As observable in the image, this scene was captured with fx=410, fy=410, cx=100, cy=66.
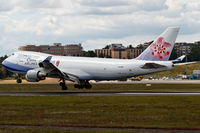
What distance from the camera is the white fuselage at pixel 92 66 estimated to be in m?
56.1

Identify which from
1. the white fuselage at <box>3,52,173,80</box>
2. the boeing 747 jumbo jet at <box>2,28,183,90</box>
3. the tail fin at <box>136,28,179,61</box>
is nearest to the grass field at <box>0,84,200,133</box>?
the boeing 747 jumbo jet at <box>2,28,183,90</box>

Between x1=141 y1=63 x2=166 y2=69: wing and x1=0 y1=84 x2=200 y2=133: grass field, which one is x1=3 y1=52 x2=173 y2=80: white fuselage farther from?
x1=0 y1=84 x2=200 y2=133: grass field

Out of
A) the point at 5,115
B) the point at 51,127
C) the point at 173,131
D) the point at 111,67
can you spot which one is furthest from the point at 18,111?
the point at 111,67

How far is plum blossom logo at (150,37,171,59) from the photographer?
55.8 metres

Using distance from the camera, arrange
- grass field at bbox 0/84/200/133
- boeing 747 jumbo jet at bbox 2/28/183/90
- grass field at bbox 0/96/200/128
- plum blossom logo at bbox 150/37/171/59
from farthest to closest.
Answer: plum blossom logo at bbox 150/37/171/59 < boeing 747 jumbo jet at bbox 2/28/183/90 < grass field at bbox 0/96/200/128 < grass field at bbox 0/84/200/133

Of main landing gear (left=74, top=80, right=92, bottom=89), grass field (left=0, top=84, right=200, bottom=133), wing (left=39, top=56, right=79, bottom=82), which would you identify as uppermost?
wing (left=39, top=56, right=79, bottom=82)

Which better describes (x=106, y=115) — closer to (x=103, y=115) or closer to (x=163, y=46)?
(x=103, y=115)

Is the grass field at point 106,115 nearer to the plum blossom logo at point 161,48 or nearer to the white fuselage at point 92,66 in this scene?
the white fuselage at point 92,66

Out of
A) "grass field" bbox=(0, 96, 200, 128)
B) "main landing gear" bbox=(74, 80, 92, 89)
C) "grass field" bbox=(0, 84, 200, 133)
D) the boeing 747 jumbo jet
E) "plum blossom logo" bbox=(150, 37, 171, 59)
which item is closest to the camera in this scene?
"grass field" bbox=(0, 84, 200, 133)

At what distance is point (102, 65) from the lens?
190 feet

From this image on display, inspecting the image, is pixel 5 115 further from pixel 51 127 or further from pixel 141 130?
pixel 141 130

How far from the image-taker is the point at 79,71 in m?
59.5

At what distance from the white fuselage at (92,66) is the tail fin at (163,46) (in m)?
1.19

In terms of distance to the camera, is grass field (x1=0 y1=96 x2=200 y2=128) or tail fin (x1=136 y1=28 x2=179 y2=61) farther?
tail fin (x1=136 y1=28 x2=179 y2=61)
